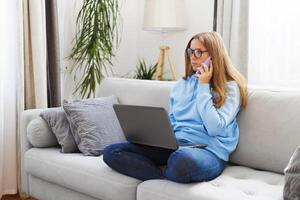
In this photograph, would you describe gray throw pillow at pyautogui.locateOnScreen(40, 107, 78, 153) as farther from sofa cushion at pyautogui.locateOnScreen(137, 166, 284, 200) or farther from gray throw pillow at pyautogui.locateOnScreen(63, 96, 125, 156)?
sofa cushion at pyautogui.locateOnScreen(137, 166, 284, 200)

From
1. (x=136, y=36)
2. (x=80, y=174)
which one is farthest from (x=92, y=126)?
(x=136, y=36)

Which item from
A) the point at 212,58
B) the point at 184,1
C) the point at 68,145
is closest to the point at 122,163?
the point at 68,145

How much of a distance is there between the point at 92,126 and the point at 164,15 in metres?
1.24

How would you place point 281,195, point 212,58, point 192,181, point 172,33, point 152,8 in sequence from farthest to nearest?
point 172,33
point 152,8
point 212,58
point 192,181
point 281,195

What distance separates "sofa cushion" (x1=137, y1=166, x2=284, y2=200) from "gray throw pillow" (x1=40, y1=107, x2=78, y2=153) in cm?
69

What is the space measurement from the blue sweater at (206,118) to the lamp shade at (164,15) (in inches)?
43.8

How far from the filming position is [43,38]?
3020 mm

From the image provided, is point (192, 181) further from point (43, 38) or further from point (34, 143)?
point (43, 38)

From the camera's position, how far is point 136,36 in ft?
13.2

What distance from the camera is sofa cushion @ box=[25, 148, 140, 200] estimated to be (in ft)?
6.44

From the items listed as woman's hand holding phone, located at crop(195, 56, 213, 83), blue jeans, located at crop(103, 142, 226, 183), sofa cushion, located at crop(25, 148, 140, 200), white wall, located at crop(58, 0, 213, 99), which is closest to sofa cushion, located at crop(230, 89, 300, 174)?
blue jeans, located at crop(103, 142, 226, 183)

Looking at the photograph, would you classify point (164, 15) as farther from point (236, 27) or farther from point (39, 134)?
point (39, 134)

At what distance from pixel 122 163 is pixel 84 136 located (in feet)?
1.44

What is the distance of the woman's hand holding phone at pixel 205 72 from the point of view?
2072mm
